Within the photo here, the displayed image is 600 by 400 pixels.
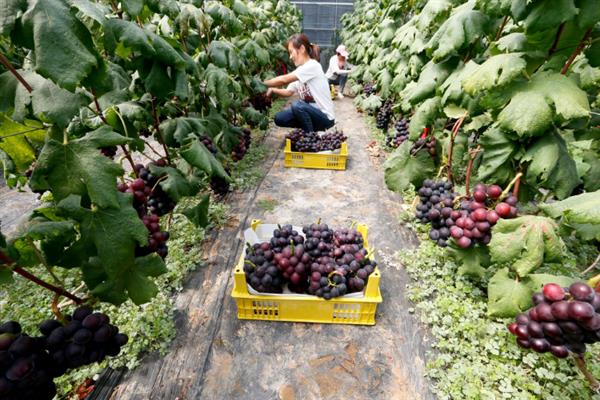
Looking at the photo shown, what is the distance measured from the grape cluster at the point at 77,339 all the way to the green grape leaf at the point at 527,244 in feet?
5.98

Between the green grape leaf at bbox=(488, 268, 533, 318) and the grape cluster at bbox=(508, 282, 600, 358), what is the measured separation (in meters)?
0.32

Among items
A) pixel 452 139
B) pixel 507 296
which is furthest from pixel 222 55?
pixel 507 296

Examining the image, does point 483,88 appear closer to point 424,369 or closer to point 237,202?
point 424,369

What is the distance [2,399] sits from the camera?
104cm

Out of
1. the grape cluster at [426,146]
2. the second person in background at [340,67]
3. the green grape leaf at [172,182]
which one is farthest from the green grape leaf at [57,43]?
the second person in background at [340,67]

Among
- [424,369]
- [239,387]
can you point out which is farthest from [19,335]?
[424,369]

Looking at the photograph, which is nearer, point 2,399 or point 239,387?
point 2,399

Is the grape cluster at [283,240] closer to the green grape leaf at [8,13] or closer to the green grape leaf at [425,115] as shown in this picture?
the green grape leaf at [425,115]

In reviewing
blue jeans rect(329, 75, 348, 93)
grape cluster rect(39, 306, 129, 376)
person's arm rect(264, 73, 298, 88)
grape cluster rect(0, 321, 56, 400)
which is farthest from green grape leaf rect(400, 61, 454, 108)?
blue jeans rect(329, 75, 348, 93)

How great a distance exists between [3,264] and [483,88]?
6.87 feet

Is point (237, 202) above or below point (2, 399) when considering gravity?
below

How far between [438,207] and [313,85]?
2.96 meters

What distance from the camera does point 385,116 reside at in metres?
5.60

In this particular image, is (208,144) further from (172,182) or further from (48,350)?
(48,350)
